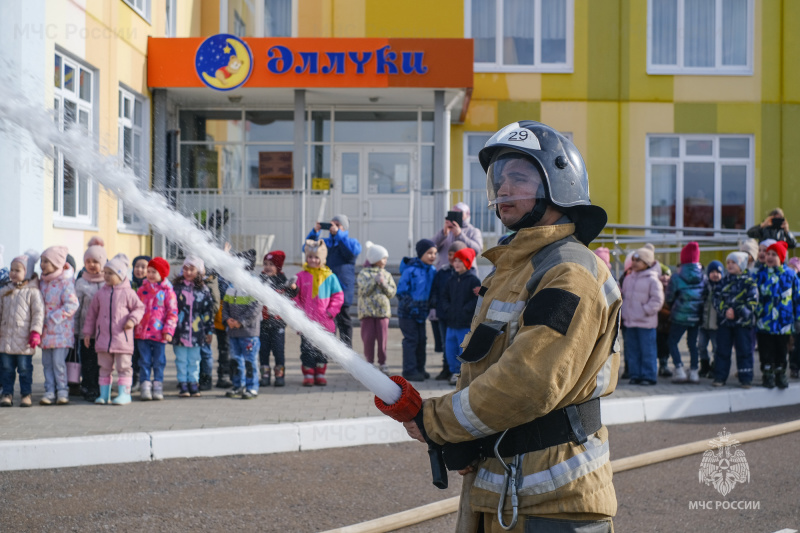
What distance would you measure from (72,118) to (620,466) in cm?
1119

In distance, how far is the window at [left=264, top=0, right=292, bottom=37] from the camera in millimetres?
21891

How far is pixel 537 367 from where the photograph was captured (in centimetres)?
236

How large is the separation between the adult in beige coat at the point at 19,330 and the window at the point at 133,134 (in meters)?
7.66

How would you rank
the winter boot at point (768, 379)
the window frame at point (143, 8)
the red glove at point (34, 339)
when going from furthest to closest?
the window frame at point (143, 8)
the winter boot at point (768, 379)
the red glove at point (34, 339)

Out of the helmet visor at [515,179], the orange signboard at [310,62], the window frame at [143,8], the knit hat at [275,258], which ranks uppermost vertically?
the window frame at [143,8]

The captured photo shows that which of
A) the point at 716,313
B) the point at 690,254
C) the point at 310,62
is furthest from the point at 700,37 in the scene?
the point at 716,313

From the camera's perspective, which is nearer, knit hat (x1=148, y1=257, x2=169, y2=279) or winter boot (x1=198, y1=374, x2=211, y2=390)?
knit hat (x1=148, y1=257, x2=169, y2=279)

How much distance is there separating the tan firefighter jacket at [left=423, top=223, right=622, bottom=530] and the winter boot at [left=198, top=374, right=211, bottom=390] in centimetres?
729

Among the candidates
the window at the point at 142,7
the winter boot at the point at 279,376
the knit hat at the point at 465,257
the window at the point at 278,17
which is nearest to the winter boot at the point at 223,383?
the winter boot at the point at 279,376

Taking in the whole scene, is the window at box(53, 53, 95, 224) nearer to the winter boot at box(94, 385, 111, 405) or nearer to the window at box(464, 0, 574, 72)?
the winter boot at box(94, 385, 111, 405)

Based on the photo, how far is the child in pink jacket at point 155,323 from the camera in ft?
29.5

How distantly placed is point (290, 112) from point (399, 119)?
268 cm

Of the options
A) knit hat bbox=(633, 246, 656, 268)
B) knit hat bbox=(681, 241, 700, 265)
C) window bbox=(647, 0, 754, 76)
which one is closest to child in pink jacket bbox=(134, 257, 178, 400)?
knit hat bbox=(633, 246, 656, 268)

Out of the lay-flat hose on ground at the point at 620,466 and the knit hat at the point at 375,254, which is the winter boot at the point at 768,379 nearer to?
the lay-flat hose on ground at the point at 620,466
